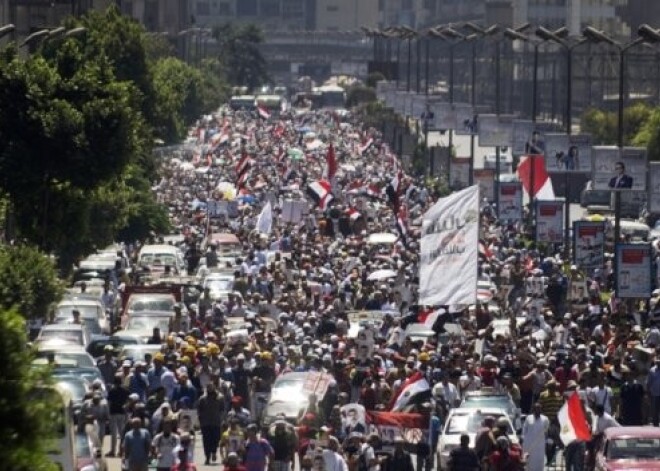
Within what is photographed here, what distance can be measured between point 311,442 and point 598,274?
71.9 feet

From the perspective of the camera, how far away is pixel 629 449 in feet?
88.0

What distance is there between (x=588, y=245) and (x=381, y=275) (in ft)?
11.3

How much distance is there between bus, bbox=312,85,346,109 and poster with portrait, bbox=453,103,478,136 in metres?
104

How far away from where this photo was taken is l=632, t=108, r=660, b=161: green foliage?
81375mm

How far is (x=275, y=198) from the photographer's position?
7538 cm

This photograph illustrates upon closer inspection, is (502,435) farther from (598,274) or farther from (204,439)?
(598,274)

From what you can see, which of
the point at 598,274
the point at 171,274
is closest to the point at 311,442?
Answer: the point at 598,274

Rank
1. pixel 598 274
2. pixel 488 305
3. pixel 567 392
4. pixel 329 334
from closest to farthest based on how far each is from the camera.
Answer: pixel 567 392, pixel 329 334, pixel 488 305, pixel 598 274

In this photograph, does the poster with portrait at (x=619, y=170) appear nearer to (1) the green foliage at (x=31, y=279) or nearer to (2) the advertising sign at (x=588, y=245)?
(2) the advertising sign at (x=588, y=245)

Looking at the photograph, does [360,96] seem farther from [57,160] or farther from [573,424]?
[573,424]

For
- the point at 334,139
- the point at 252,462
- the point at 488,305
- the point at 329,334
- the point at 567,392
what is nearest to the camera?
the point at 252,462

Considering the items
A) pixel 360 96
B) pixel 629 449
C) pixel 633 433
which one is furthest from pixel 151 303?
pixel 360 96

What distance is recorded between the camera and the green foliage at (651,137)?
81375mm

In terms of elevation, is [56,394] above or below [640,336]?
above
